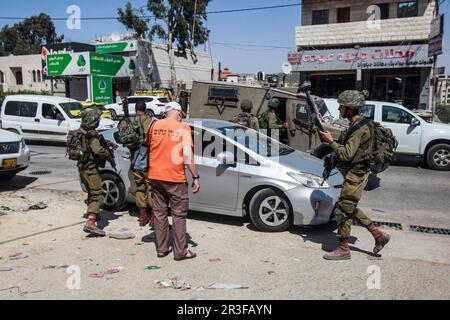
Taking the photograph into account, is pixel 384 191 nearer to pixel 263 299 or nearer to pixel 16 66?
pixel 263 299

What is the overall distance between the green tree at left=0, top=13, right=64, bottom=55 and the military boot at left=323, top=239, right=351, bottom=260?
79488 millimetres

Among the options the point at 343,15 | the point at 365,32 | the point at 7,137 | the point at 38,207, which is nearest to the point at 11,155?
the point at 7,137

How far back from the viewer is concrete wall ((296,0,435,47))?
2477 cm

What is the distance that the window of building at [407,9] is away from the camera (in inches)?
994

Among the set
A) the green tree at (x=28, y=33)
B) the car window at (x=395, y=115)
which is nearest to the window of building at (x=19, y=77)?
the green tree at (x=28, y=33)

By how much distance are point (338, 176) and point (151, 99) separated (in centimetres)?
1965

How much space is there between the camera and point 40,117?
14.5 meters

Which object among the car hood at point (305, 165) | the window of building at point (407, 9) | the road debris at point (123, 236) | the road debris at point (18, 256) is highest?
the window of building at point (407, 9)

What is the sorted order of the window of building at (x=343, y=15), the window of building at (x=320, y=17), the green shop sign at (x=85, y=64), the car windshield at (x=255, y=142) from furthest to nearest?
the green shop sign at (x=85, y=64), the window of building at (x=320, y=17), the window of building at (x=343, y=15), the car windshield at (x=255, y=142)

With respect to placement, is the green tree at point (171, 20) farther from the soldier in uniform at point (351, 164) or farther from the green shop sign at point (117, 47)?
the soldier in uniform at point (351, 164)

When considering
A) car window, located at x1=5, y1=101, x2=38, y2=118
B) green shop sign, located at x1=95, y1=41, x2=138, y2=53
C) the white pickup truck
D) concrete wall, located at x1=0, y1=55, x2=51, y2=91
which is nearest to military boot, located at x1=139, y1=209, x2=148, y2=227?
the white pickup truck

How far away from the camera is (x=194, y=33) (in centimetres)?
3675

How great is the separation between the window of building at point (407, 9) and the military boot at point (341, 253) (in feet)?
79.8
